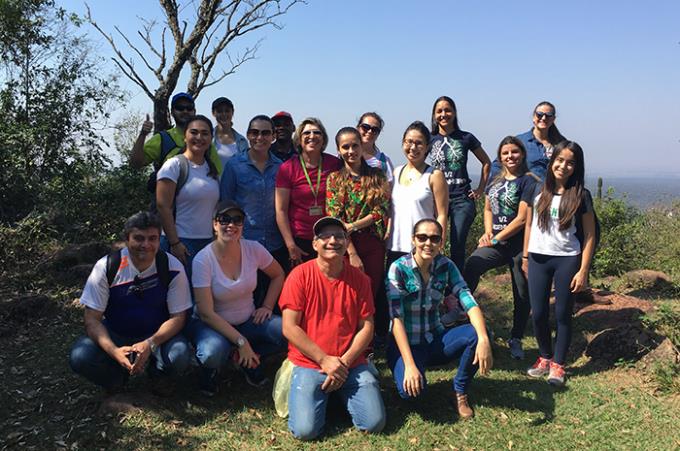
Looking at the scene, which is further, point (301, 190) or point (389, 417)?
point (301, 190)

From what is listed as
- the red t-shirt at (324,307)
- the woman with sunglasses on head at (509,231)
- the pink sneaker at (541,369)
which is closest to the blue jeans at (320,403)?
the red t-shirt at (324,307)

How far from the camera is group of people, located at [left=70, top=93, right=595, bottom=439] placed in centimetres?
396

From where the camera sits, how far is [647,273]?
8.42 meters

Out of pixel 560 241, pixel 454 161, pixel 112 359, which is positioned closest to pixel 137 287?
pixel 112 359

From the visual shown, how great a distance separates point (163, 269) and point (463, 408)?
2635 millimetres

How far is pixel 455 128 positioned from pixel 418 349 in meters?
2.64

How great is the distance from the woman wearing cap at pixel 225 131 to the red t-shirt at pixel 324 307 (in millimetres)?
2251

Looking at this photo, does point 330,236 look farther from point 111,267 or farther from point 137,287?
point 111,267

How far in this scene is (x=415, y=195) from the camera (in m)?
4.67

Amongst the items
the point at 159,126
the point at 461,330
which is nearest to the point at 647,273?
the point at 461,330

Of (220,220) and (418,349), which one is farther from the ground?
(220,220)

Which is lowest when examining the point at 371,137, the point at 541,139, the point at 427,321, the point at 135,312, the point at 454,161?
the point at 427,321

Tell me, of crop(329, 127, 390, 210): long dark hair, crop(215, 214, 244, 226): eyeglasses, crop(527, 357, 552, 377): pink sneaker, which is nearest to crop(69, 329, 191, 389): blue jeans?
crop(215, 214, 244, 226): eyeglasses

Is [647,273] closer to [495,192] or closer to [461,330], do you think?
[495,192]
